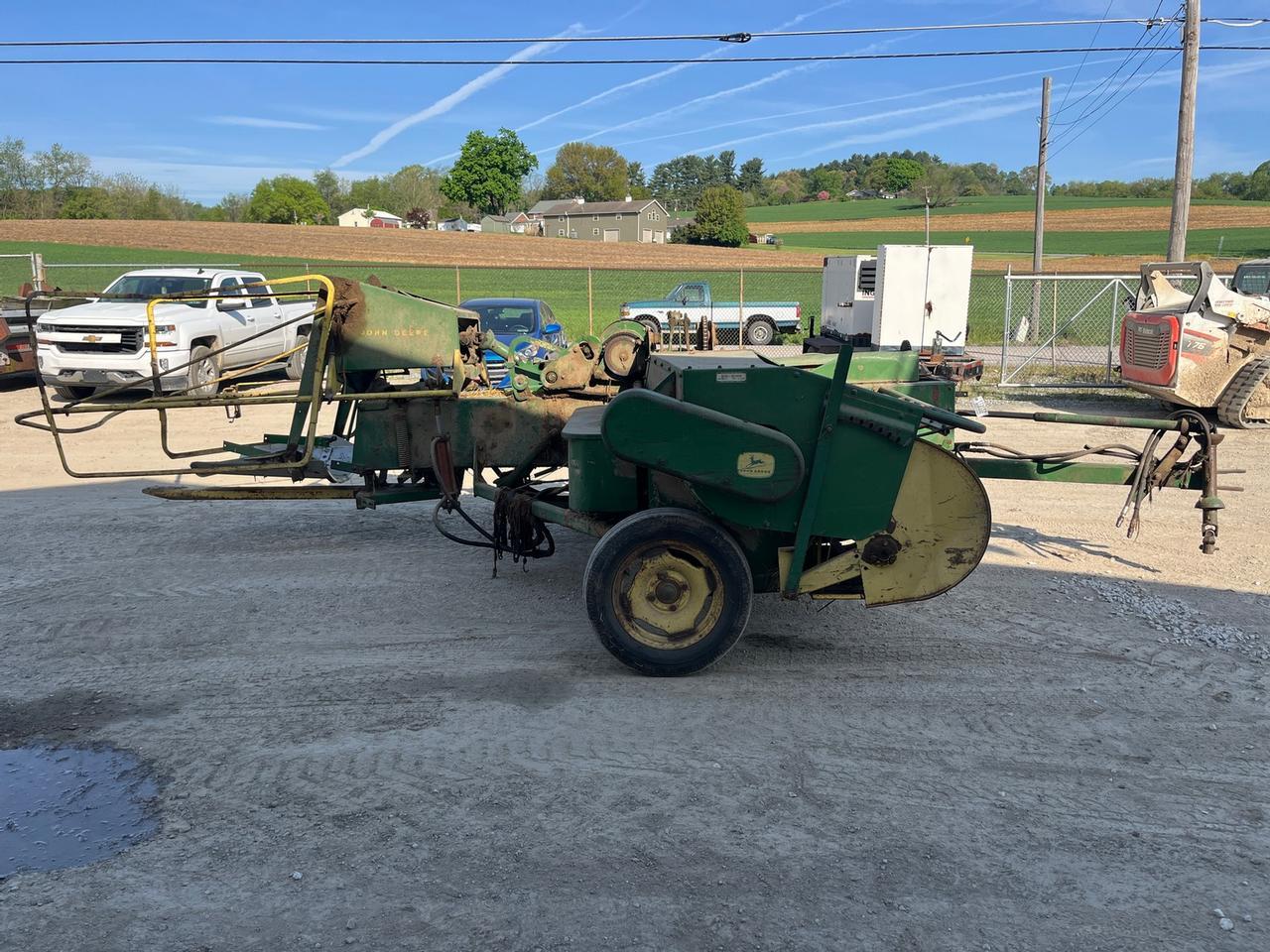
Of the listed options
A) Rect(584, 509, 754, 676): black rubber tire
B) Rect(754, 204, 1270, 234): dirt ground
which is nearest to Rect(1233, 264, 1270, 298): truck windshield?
Rect(584, 509, 754, 676): black rubber tire

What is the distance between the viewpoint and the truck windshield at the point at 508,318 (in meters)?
15.3

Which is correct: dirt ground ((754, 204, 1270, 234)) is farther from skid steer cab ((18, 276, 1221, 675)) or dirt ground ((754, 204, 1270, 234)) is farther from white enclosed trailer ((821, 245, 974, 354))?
skid steer cab ((18, 276, 1221, 675))

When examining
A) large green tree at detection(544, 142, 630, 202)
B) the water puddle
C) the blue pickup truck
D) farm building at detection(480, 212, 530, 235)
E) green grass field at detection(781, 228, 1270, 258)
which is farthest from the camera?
large green tree at detection(544, 142, 630, 202)

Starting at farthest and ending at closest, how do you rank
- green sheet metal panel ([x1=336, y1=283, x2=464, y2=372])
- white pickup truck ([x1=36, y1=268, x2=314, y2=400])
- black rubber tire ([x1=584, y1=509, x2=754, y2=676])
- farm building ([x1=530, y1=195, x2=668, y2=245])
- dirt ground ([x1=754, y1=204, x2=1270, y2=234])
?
1. farm building ([x1=530, y1=195, x2=668, y2=245])
2. dirt ground ([x1=754, y1=204, x2=1270, y2=234])
3. white pickup truck ([x1=36, y1=268, x2=314, y2=400])
4. green sheet metal panel ([x1=336, y1=283, x2=464, y2=372])
5. black rubber tire ([x1=584, y1=509, x2=754, y2=676])

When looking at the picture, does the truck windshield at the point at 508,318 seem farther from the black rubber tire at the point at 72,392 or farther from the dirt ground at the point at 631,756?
the dirt ground at the point at 631,756

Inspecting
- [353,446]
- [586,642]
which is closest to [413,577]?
[353,446]

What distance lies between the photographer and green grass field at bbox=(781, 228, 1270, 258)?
55312 mm

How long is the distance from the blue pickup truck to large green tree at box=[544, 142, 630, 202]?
107005 millimetres

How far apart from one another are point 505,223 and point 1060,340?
86.5 metres

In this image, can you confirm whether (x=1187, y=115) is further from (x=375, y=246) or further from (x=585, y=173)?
(x=585, y=173)

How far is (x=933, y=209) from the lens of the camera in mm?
89938

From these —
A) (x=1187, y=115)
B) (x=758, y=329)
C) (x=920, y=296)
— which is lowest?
(x=758, y=329)

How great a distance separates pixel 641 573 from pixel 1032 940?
8.12ft

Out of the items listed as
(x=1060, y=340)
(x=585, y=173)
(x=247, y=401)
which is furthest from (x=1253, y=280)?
(x=585, y=173)
